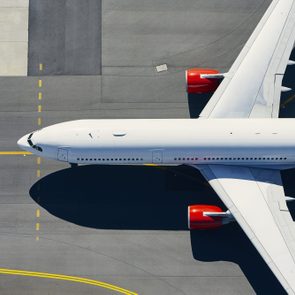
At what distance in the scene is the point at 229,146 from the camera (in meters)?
25.6

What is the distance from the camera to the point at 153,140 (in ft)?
84.7

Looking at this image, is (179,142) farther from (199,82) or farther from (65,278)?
(65,278)

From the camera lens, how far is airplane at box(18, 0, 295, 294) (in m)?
25.4

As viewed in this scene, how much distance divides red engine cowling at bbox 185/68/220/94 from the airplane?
4.67 feet

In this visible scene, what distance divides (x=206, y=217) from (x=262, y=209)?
129 inches

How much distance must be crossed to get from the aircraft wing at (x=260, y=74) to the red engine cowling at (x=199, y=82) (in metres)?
0.91

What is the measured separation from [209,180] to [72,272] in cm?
1016

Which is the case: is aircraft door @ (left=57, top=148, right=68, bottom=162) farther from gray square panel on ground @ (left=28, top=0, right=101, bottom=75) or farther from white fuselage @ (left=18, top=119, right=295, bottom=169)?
gray square panel on ground @ (left=28, top=0, right=101, bottom=75)

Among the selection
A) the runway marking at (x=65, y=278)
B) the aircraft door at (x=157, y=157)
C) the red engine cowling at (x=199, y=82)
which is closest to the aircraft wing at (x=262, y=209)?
the aircraft door at (x=157, y=157)

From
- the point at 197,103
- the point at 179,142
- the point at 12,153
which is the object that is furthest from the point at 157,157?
the point at 12,153

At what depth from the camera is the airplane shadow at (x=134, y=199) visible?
91.9 feet

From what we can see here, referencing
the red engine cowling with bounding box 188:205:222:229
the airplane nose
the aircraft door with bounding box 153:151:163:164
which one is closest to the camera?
the aircraft door with bounding box 153:151:163:164

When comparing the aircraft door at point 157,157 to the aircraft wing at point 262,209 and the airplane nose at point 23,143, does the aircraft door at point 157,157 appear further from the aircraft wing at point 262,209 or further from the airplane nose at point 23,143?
the airplane nose at point 23,143

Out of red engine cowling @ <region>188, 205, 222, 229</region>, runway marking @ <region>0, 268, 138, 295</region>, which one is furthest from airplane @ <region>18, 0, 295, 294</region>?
runway marking @ <region>0, 268, 138, 295</region>
